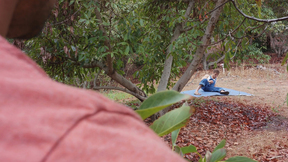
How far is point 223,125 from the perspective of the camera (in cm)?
456

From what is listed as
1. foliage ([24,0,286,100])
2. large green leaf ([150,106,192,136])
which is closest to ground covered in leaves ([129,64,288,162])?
foliage ([24,0,286,100])

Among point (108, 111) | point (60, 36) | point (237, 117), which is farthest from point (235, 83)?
point (108, 111)

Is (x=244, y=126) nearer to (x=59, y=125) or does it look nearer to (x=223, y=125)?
(x=223, y=125)

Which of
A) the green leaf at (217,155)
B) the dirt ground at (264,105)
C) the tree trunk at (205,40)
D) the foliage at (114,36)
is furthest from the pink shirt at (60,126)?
the dirt ground at (264,105)

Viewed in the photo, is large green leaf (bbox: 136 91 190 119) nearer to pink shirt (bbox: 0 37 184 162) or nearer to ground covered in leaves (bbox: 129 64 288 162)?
pink shirt (bbox: 0 37 184 162)

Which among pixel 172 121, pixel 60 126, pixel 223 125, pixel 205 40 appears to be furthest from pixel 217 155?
pixel 223 125

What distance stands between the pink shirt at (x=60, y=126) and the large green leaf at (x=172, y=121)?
0.23 meters

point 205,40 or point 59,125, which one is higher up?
point 59,125

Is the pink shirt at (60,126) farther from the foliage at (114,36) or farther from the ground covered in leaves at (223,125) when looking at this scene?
the ground covered in leaves at (223,125)

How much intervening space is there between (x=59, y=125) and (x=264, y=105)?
263 inches

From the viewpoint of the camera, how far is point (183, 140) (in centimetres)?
377

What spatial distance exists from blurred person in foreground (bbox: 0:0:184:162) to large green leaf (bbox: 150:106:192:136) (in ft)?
0.77

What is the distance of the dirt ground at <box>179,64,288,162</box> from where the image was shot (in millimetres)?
3482

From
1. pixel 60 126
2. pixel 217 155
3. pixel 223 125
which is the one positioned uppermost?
pixel 60 126
